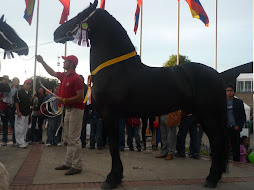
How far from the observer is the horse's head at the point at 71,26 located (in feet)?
12.8

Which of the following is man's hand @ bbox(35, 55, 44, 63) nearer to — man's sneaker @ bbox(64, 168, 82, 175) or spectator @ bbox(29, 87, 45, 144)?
man's sneaker @ bbox(64, 168, 82, 175)

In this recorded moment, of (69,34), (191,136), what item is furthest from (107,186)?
(191,136)

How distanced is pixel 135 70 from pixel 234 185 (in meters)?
2.36

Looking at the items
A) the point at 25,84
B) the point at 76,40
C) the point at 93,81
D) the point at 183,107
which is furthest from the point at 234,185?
the point at 25,84

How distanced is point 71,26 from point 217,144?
2.95 meters

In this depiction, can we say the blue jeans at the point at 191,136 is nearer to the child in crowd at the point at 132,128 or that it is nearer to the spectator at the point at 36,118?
the child in crowd at the point at 132,128

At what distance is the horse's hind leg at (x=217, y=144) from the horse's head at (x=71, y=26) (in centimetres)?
245

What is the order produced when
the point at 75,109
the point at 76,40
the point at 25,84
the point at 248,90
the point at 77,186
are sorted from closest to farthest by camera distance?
the point at 77,186 → the point at 76,40 → the point at 75,109 → the point at 25,84 → the point at 248,90

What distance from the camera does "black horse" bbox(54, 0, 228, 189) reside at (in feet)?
12.3

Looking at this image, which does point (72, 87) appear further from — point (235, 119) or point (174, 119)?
point (235, 119)

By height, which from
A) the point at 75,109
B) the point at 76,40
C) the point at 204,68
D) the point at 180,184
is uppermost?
the point at 76,40

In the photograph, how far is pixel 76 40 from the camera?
3988 mm

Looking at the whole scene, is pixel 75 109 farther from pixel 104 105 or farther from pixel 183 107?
pixel 183 107

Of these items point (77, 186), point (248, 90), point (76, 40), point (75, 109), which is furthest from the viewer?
point (248, 90)
